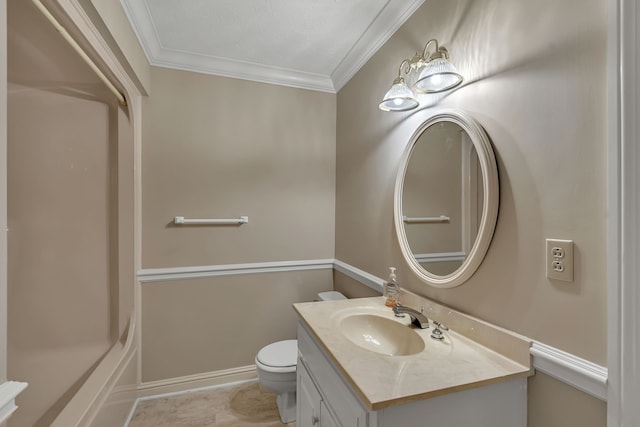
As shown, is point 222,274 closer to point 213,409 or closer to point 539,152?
point 213,409

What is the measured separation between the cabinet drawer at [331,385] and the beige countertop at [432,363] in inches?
2.5

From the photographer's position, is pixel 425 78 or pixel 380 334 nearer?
pixel 425 78

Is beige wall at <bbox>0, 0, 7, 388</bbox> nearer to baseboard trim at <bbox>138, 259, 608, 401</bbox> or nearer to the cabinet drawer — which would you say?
the cabinet drawer

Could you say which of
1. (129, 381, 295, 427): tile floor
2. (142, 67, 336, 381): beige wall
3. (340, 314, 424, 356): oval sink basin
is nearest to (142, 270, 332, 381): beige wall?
(142, 67, 336, 381): beige wall

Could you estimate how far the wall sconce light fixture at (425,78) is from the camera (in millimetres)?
1102

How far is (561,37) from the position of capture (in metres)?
0.81

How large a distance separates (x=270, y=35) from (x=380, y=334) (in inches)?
73.1

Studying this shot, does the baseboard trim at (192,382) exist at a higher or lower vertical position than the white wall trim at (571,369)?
lower

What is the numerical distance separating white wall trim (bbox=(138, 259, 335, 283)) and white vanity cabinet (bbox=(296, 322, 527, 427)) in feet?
4.13

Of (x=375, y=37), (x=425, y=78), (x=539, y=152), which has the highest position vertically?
(x=375, y=37)

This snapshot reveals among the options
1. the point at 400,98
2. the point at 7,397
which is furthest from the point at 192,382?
the point at 400,98

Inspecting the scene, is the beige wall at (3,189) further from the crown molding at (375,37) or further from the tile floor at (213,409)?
the crown molding at (375,37)

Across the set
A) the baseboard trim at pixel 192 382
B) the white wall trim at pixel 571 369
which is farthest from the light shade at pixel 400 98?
the baseboard trim at pixel 192 382

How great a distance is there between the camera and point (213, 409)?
74.4 inches
